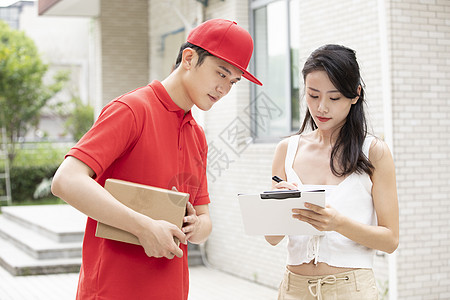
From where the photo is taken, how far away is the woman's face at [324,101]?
92.6 inches

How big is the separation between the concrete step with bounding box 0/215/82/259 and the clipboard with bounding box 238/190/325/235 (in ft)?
24.5

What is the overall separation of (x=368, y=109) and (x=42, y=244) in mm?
6133

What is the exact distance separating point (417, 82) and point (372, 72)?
42cm

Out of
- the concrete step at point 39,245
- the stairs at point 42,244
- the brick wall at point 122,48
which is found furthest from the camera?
the brick wall at point 122,48

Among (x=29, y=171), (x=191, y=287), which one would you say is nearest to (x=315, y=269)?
(x=191, y=287)

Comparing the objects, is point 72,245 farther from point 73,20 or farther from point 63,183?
point 73,20

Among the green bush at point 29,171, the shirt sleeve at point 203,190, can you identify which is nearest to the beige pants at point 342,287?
the shirt sleeve at point 203,190

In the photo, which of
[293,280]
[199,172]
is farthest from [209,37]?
[293,280]

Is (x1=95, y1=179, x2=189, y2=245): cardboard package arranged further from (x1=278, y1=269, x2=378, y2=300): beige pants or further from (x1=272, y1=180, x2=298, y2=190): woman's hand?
(x1=278, y1=269, x2=378, y2=300): beige pants

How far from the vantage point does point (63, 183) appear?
6.11 feet

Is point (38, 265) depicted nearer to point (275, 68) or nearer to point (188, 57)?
point (275, 68)

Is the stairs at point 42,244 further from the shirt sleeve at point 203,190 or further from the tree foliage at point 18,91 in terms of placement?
the tree foliage at point 18,91

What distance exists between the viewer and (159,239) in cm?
194

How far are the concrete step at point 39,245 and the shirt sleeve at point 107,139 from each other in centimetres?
773
